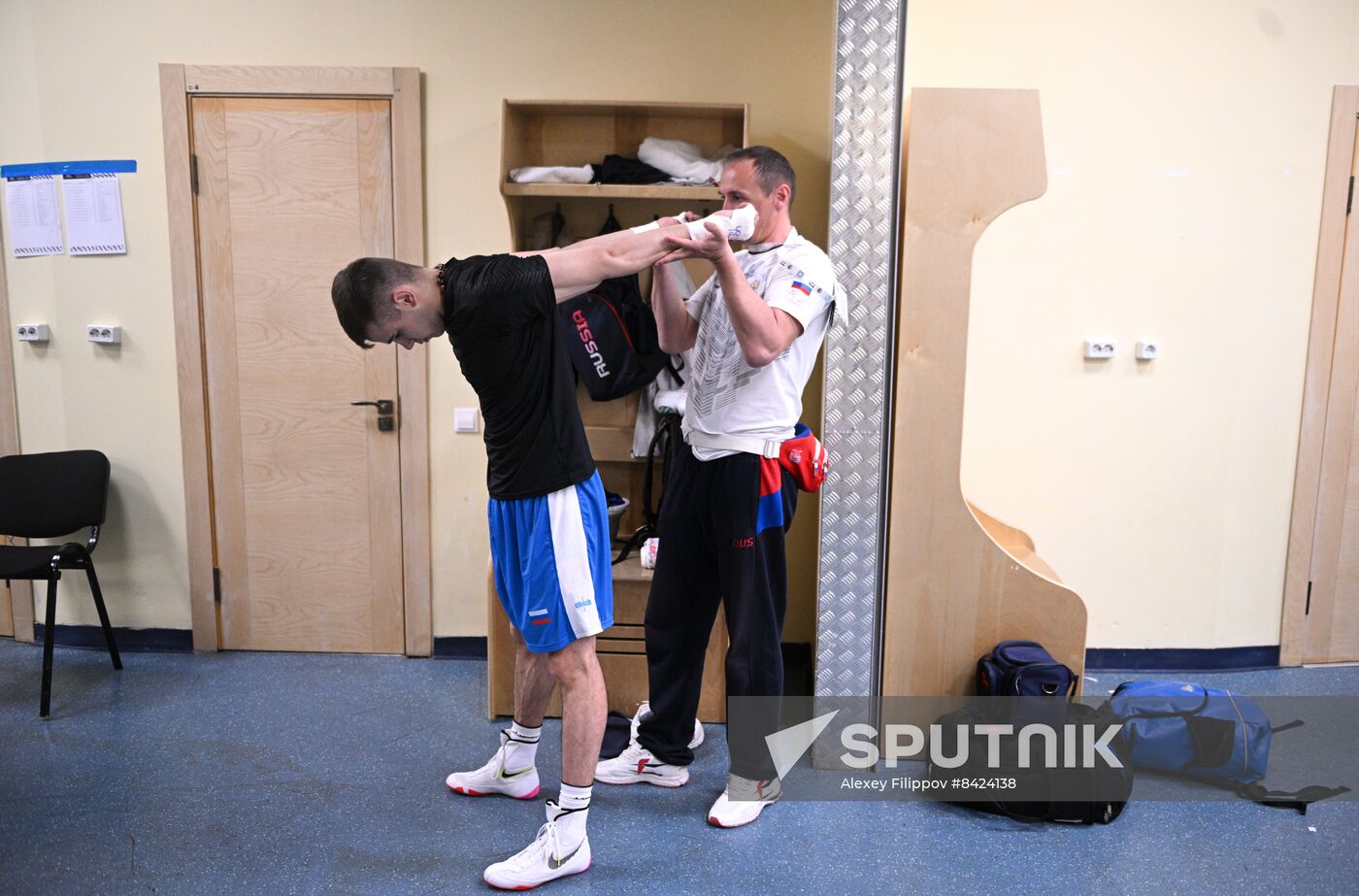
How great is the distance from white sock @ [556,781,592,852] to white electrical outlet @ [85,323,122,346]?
2560 millimetres

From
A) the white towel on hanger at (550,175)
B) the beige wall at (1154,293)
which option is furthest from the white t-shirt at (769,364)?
the beige wall at (1154,293)

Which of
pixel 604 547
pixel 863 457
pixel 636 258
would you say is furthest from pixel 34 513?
pixel 863 457

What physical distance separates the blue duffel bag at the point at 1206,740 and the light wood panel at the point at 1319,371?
101 centimetres

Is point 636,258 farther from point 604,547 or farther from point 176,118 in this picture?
point 176,118

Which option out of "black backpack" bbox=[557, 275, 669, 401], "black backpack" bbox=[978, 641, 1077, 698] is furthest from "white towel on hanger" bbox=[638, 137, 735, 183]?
"black backpack" bbox=[978, 641, 1077, 698]

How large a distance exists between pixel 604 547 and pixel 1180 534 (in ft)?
7.99

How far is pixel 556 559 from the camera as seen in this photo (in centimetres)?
226

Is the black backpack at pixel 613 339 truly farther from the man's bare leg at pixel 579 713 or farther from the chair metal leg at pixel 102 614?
the chair metal leg at pixel 102 614

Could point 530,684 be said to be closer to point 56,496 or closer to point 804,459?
point 804,459

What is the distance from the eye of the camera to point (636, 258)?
222 cm

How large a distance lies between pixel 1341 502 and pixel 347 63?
401cm

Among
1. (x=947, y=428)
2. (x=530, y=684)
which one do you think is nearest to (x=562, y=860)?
(x=530, y=684)

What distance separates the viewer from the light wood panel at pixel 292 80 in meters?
3.44

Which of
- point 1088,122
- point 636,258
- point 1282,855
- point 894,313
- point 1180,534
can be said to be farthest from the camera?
point 1180,534
